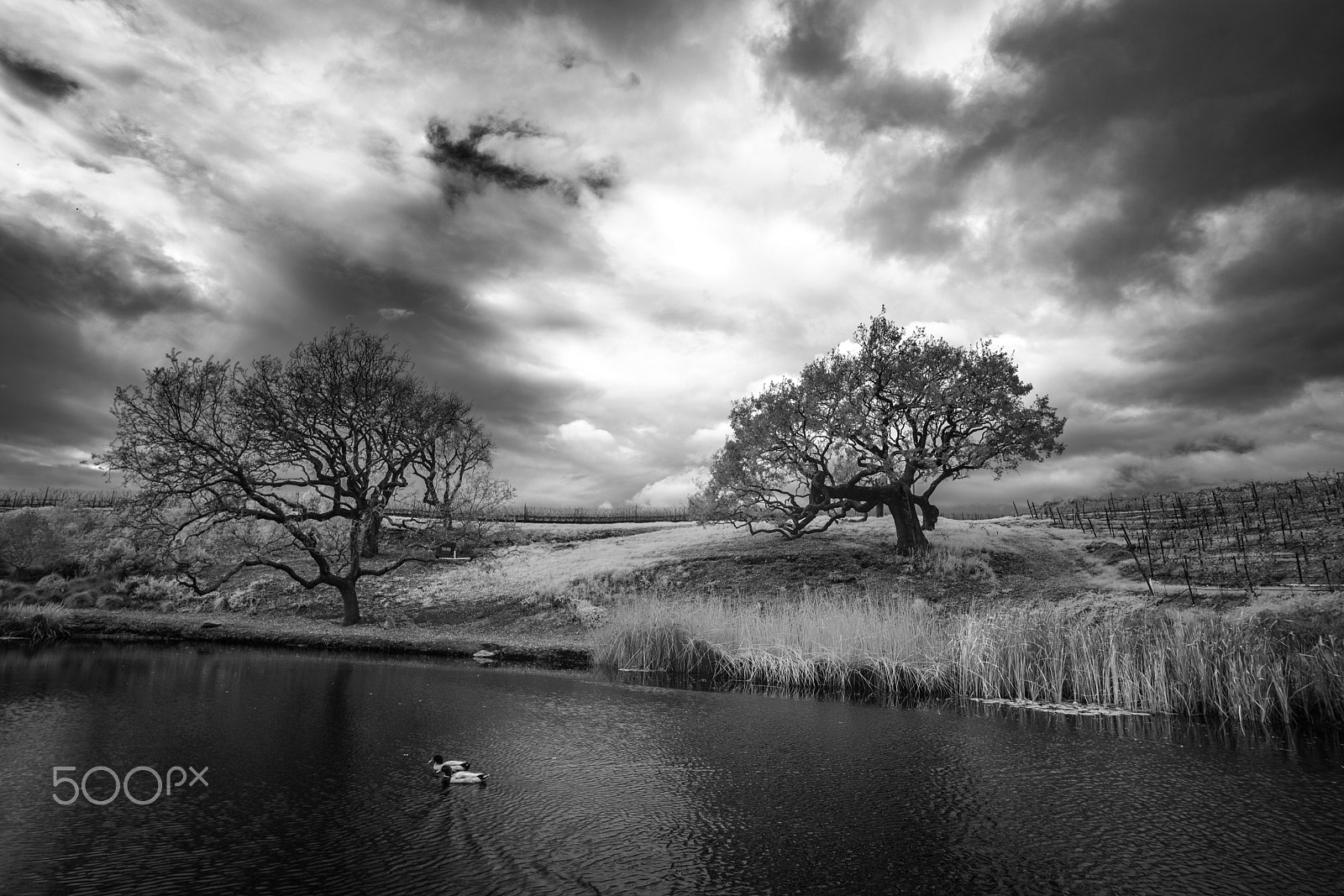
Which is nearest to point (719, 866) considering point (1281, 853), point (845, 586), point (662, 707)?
point (1281, 853)

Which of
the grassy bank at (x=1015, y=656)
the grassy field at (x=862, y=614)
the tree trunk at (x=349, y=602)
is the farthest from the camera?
the tree trunk at (x=349, y=602)

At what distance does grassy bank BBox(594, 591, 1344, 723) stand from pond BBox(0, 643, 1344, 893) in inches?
54.3

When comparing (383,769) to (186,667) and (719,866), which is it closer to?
(719,866)

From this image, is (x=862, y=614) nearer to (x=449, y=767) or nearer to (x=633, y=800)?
(x=633, y=800)

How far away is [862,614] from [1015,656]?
129 inches

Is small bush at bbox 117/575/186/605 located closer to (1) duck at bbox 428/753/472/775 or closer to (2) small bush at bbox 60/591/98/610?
(2) small bush at bbox 60/591/98/610

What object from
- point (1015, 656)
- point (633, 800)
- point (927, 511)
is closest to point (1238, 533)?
point (927, 511)

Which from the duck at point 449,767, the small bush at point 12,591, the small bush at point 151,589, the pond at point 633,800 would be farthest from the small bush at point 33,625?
the duck at point 449,767

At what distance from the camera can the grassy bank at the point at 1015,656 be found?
10.4 m

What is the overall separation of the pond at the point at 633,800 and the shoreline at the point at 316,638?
5.92 meters

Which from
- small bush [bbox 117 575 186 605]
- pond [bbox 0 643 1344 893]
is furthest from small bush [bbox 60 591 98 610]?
pond [bbox 0 643 1344 893]

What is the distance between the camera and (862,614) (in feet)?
50.2

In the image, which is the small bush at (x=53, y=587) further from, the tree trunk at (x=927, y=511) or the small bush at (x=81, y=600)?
the tree trunk at (x=927, y=511)

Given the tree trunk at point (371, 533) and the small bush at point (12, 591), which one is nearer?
the small bush at point (12, 591)
